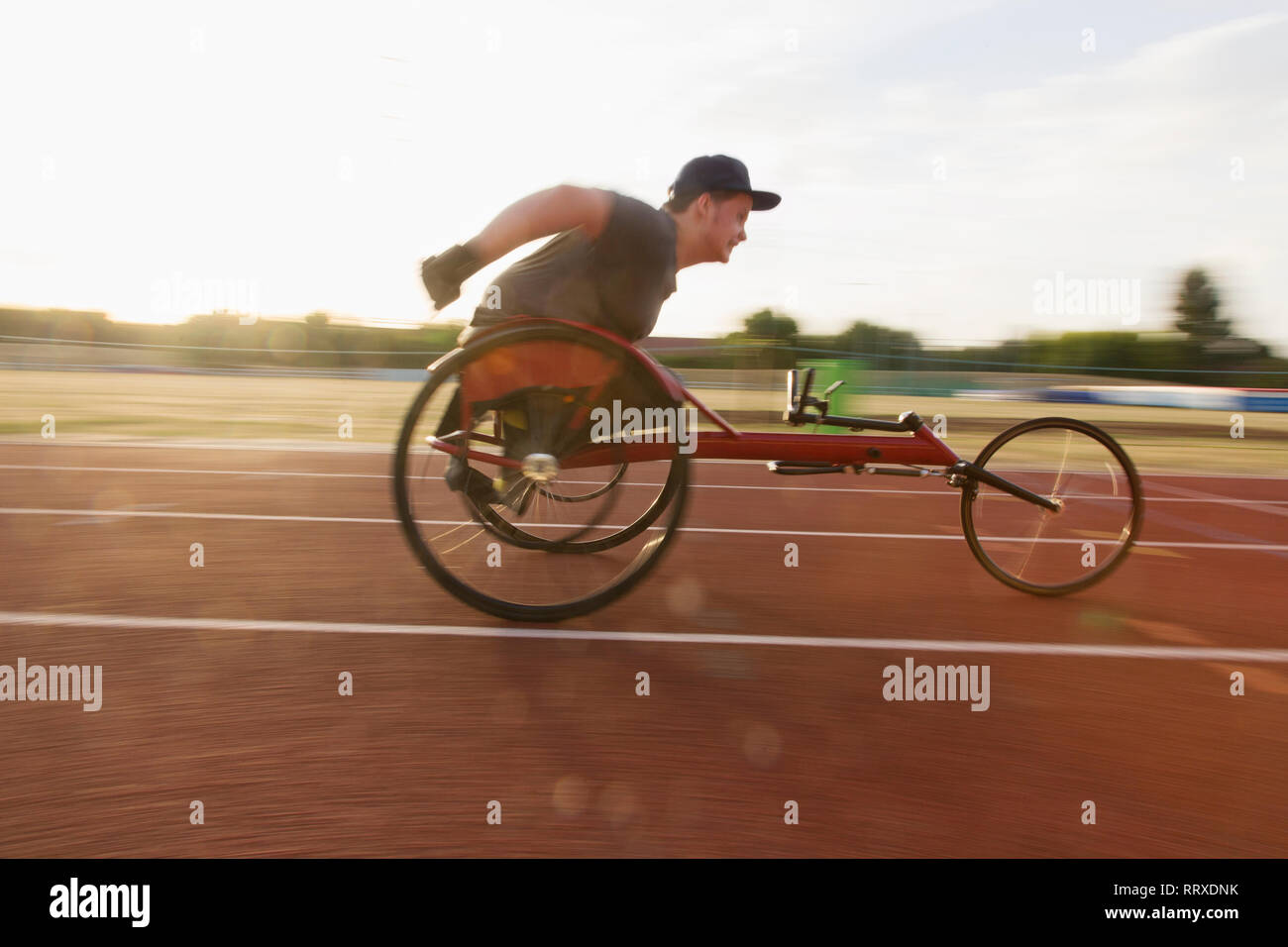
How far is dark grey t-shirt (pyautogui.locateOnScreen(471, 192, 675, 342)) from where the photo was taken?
3.45 metres

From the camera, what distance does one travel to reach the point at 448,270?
3.18m

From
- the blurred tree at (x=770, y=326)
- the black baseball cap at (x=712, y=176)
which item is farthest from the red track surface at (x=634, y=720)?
the blurred tree at (x=770, y=326)

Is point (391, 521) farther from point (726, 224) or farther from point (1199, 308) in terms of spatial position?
point (1199, 308)

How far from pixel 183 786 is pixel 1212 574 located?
4799 millimetres

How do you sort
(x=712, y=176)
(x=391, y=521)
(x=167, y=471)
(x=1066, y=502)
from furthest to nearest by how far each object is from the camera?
(x=167, y=471) → (x=391, y=521) → (x=1066, y=502) → (x=712, y=176)

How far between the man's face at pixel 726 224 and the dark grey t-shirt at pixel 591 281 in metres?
0.25

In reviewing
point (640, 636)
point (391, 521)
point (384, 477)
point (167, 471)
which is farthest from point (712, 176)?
point (167, 471)

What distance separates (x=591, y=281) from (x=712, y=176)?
0.66 metres

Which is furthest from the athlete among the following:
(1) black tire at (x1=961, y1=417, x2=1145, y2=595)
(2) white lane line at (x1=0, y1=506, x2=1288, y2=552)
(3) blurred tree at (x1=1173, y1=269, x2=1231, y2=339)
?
(3) blurred tree at (x1=1173, y1=269, x2=1231, y2=339)

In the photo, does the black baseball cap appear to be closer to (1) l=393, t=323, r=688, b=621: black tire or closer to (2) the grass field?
(1) l=393, t=323, r=688, b=621: black tire

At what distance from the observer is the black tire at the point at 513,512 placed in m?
3.38
